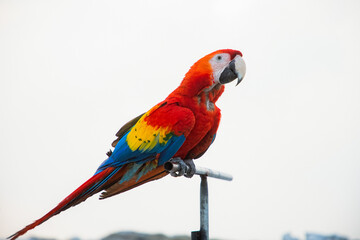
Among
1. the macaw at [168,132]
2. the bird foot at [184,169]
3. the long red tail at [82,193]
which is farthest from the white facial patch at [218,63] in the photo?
the long red tail at [82,193]

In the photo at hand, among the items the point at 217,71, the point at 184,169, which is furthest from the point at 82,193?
the point at 217,71

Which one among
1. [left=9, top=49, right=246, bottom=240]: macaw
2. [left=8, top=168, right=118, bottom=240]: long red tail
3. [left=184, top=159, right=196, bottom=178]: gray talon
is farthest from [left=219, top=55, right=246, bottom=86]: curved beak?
[left=8, top=168, right=118, bottom=240]: long red tail

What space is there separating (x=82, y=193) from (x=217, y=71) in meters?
0.63

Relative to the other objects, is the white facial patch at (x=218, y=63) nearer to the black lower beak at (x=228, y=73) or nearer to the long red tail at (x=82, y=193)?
the black lower beak at (x=228, y=73)

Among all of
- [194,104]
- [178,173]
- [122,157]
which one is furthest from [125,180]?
[194,104]

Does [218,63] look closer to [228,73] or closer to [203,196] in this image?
[228,73]

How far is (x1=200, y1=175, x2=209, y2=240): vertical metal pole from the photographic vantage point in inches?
47.6

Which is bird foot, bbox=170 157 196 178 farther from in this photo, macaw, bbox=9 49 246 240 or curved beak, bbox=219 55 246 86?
curved beak, bbox=219 55 246 86

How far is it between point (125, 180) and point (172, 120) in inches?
10.3

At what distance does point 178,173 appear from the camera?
1.33 m

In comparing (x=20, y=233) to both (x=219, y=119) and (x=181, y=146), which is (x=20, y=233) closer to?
(x=181, y=146)

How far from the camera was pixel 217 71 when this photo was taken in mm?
1398

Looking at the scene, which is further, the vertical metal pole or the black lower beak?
the black lower beak

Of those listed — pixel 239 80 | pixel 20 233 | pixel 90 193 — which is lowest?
pixel 20 233
